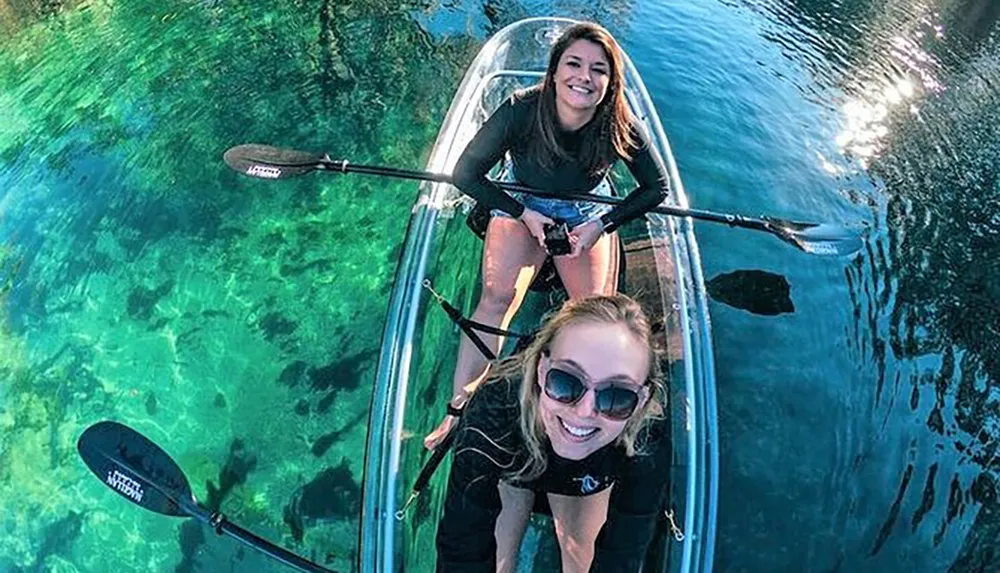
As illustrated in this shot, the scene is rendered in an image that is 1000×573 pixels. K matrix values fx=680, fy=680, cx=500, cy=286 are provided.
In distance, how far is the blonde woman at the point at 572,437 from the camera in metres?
2.54

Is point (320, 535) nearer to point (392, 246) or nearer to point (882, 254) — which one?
point (392, 246)

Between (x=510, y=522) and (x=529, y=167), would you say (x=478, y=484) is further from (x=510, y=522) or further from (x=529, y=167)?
(x=529, y=167)

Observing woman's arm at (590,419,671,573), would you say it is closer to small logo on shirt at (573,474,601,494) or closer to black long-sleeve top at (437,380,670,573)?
black long-sleeve top at (437,380,670,573)

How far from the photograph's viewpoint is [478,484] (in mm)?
2775

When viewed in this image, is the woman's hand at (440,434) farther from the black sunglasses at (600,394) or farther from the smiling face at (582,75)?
the smiling face at (582,75)

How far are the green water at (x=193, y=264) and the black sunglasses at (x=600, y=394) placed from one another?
2.52 metres

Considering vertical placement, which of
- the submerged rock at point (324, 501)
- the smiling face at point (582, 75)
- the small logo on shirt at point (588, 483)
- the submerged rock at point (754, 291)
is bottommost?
the submerged rock at point (754, 291)

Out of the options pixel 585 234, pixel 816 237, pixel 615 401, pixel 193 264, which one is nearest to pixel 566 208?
pixel 585 234

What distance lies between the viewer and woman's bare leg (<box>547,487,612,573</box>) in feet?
10.6

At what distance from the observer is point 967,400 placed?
220 inches

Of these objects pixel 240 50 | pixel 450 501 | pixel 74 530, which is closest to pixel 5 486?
pixel 74 530

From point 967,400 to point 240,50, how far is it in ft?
32.4

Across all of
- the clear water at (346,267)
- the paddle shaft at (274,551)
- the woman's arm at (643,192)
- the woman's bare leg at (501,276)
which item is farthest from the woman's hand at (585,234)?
the paddle shaft at (274,551)

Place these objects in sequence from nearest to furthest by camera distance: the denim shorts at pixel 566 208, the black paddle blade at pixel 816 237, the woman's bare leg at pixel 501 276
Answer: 1. the woman's bare leg at pixel 501 276
2. the denim shorts at pixel 566 208
3. the black paddle blade at pixel 816 237
